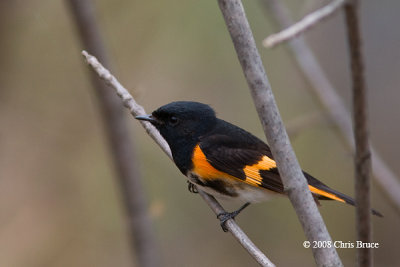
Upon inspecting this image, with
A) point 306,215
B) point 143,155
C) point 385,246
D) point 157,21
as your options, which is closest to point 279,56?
point 157,21

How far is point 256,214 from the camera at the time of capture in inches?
184

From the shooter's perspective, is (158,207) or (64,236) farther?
(64,236)

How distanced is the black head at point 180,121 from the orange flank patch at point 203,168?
0.13m

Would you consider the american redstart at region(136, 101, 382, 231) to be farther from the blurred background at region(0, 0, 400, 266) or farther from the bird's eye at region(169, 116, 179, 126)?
the blurred background at region(0, 0, 400, 266)

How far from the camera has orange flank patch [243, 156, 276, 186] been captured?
8.75 feet

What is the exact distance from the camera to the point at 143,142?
4746 mm

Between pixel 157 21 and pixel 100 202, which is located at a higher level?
pixel 157 21

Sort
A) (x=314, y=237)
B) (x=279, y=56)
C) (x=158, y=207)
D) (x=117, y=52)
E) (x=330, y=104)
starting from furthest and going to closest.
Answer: (x=279, y=56) < (x=117, y=52) < (x=158, y=207) < (x=330, y=104) < (x=314, y=237)

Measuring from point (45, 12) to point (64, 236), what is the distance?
199cm

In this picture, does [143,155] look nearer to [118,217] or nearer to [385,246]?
[118,217]

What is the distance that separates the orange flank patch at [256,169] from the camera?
8.75 ft

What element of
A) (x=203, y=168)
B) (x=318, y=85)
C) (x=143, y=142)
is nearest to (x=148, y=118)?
(x=203, y=168)

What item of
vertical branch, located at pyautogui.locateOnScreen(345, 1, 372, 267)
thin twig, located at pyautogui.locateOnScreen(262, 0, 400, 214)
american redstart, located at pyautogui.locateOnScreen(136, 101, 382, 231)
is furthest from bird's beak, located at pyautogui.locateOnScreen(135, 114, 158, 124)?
vertical branch, located at pyautogui.locateOnScreen(345, 1, 372, 267)

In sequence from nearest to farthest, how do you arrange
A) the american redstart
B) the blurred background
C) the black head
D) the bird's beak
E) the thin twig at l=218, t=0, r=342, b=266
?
the thin twig at l=218, t=0, r=342, b=266, the bird's beak, the american redstart, the black head, the blurred background
